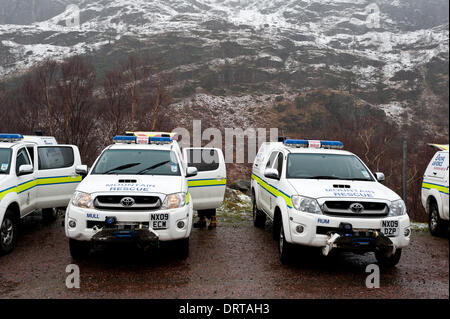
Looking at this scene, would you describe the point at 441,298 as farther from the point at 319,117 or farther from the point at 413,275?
the point at 319,117

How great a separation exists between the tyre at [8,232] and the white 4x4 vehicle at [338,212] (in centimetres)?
458

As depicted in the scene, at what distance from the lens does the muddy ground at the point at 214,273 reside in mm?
4859

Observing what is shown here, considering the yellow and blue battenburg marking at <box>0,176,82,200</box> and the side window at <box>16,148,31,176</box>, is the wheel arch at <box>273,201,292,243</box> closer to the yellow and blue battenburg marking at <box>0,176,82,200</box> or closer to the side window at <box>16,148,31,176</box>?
the yellow and blue battenburg marking at <box>0,176,82,200</box>

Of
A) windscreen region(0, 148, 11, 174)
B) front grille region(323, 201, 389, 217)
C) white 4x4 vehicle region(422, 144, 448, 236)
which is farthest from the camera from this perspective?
white 4x4 vehicle region(422, 144, 448, 236)

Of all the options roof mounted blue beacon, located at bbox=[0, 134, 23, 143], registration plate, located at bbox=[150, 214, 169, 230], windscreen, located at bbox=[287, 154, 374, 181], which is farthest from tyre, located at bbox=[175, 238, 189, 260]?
roof mounted blue beacon, located at bbox=[0, 134, 23, 143]

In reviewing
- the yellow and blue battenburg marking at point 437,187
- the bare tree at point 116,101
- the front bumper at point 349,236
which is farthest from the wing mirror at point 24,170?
the bare tree at point 116,101

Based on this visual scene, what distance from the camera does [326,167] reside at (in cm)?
688

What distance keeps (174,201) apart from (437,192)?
5885 mm

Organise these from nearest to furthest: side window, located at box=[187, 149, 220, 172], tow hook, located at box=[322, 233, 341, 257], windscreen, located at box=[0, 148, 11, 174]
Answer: tow hook, located at box=[322, 233, 341, 257], windscreen, located at box=[0, 148, 11, 174], side window, located at box=[187, 149, 220, 172]

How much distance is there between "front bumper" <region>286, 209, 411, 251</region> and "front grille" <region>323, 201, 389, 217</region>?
10 cm

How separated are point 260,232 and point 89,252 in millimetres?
3902

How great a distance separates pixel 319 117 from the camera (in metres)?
71.6

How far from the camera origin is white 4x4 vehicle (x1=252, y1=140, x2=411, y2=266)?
17.5ft
